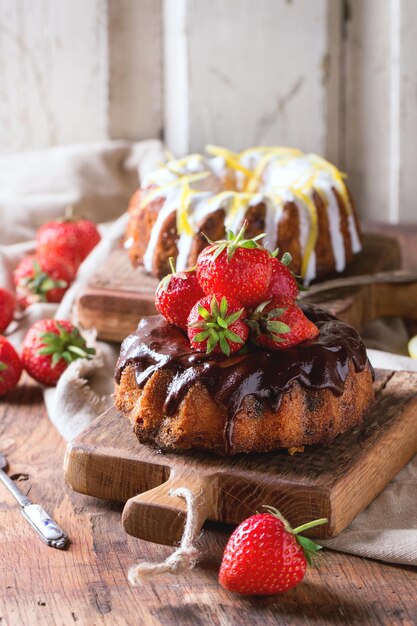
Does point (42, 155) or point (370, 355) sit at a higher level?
point (42, 155)

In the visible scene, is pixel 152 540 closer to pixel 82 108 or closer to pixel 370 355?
pixel 370 355

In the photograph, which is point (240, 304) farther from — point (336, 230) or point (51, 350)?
point (336, 230)

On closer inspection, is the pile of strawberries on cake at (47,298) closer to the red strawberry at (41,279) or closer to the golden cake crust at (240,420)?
the red strawberry at (41,279)

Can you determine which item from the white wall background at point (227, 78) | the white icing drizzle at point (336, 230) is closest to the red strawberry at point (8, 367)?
the white icing drizzle at point (336, 230)

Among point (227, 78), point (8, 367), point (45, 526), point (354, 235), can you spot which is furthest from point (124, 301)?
point (227, 78)

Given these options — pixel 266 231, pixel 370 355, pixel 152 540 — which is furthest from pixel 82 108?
pixel 152 540
